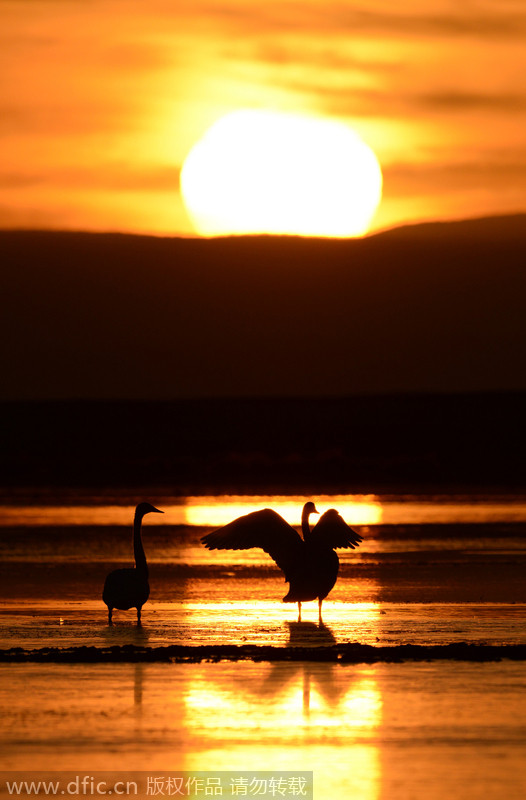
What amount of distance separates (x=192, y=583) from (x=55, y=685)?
7.58m

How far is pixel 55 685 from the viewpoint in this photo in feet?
34.4

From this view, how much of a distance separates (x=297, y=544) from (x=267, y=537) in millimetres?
401

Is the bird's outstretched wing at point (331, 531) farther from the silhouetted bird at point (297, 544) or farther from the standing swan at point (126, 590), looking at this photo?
the standing swan at point (126, 590)

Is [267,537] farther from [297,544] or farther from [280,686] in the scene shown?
[280,686]

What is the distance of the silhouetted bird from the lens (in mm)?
14781

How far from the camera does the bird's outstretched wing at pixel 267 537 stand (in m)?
15.3

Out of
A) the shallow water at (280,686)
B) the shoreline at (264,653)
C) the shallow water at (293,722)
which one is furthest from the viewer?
the shoreline at (264,653)

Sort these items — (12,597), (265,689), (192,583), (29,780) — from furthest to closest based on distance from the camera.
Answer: (192,583), (12,597), (265,689), (29,780)

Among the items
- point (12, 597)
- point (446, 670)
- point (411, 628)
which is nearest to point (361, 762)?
point (446, 670)

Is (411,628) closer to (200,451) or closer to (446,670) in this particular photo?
(446,670)

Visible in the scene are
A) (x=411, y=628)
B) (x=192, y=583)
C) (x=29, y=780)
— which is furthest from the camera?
(x=192, y=583)

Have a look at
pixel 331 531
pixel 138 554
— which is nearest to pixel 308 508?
pixel 331 531

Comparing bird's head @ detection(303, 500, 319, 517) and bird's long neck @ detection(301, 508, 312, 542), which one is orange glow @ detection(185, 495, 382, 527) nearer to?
bird's head @ detection(303, 500, 319, 517)

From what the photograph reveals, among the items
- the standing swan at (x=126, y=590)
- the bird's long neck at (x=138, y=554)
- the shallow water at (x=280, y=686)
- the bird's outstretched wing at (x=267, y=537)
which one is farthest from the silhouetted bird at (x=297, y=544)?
the standing swan at (x=126, y=590)
